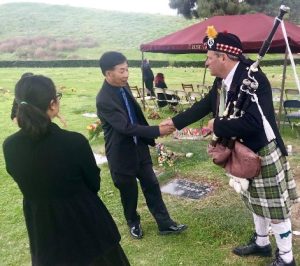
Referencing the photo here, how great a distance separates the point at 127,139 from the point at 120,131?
22cm

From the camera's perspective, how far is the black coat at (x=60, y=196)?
7.85ft

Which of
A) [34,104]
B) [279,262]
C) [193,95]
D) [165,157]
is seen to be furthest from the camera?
[193,95]

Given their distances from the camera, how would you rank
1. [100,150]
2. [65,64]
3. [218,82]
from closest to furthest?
[218,82] < [100,150] < [65,64]

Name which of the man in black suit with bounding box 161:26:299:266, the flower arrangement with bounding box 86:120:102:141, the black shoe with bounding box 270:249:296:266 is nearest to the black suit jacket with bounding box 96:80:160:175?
the man in black suit with bounding box 161:26:299:266

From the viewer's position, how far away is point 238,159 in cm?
314

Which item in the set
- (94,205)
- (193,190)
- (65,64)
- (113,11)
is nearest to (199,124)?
(193,190)

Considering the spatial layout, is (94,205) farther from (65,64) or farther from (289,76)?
(65,64)

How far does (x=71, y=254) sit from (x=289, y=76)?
22.9 m

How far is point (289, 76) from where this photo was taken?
23.4 m

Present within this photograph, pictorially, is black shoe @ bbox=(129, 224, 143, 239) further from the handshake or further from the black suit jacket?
the handshake

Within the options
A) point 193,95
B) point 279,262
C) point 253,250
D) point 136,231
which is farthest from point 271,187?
point 193,95

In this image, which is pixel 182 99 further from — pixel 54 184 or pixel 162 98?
pixel 54 184

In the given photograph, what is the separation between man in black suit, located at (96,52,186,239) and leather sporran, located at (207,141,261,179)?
0.78 m

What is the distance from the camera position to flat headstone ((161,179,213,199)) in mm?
5715
